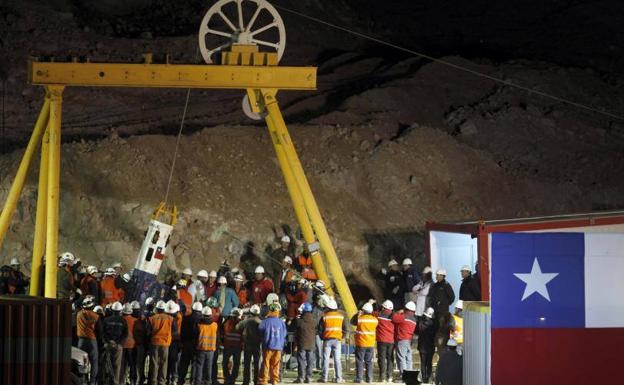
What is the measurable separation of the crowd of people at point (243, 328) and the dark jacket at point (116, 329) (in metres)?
0.02

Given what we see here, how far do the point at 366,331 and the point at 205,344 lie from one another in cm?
352

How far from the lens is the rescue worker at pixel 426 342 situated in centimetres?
2562

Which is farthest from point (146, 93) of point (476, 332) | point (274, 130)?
point (476, 332)

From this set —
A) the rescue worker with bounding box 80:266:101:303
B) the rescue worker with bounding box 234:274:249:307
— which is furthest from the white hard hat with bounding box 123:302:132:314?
the rescue worker with bounding box 234:274:249:307

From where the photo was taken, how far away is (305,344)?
987 inches

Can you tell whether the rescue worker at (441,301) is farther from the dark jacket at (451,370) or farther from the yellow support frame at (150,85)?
the dark jacket at (451,370)

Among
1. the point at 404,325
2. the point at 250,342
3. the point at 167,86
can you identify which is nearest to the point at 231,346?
the point at 250,342

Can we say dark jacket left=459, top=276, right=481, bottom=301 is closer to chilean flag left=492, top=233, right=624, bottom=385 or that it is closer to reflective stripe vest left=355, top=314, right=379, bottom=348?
reflective stripe vest left=355, top=314, right=379, bottom=348

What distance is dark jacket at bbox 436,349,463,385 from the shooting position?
67.4ft

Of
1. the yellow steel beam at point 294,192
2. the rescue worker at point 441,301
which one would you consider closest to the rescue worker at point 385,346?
the rescue worker at point 441,301

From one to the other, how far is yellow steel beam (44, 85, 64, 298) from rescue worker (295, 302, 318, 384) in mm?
5277

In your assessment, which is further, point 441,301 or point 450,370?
point 441,301

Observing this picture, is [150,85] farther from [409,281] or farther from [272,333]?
[409,281]

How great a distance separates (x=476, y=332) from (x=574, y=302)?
1802mm
